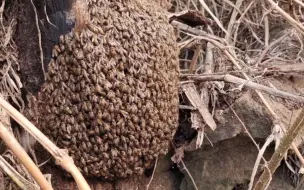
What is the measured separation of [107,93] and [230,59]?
0.75 metres

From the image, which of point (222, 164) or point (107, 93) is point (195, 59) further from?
point (107, 93)

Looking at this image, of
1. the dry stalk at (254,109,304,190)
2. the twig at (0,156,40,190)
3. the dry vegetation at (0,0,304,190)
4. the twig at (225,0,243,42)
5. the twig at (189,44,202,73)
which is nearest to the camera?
the twig at (0,156,40,190)

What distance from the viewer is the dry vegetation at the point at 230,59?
214 cm

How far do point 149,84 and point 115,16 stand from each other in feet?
1.01

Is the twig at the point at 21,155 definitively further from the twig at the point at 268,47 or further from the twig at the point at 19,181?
the twig at the point at 268,47

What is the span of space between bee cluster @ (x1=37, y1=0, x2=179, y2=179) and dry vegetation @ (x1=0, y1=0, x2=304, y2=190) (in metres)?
0.21

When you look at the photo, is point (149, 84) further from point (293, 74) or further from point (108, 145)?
point (293, 74)

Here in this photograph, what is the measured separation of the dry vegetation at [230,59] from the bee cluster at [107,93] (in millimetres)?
208

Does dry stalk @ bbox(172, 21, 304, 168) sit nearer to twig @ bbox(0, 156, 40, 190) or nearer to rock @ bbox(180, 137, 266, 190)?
rock @ bbox(180, 137, 266, 190)

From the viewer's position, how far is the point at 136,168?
2.17m

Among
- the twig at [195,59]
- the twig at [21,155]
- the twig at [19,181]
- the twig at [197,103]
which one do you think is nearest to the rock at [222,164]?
the twig at [197,103]

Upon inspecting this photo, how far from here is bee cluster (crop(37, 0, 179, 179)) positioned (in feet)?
6.65

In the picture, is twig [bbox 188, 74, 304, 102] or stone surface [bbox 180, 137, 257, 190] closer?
twig [bbox 188, 74, 304, 102]

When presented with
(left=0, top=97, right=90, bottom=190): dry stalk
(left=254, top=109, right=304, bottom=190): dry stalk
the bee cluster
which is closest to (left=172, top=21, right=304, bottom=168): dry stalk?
(left=254, top=109, right=304, bottom=190): dry stalk
